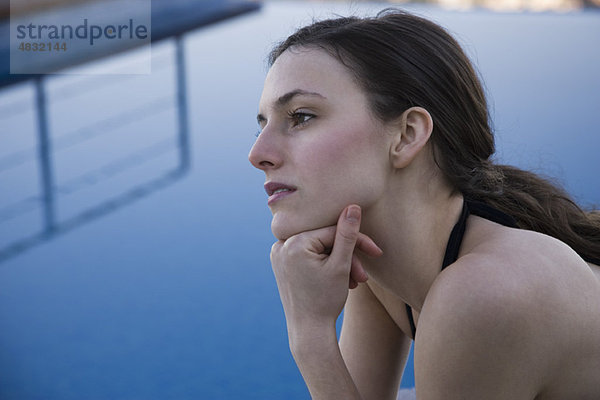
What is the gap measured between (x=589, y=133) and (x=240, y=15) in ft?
18.1

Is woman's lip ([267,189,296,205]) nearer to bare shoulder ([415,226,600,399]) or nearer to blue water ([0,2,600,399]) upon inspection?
bare shoulder ([415,226,600,399])

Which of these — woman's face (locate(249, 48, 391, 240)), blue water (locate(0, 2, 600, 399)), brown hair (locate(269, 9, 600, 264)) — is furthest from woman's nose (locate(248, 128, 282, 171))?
blue water (locate(0, 2, 600, 399))

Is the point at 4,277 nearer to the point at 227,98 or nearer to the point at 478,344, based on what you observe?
the point at 478,344

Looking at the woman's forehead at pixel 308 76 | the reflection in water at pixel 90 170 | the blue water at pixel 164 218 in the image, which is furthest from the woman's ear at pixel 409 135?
the reflection in water at pixel 90 170

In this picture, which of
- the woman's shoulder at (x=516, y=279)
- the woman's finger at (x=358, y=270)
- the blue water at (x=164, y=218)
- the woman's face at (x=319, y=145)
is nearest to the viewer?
the woman's shoulder at (x=516, y=279)

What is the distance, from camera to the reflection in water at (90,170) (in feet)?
13.9

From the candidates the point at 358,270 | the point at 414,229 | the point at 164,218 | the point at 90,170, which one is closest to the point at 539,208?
the point at 414,229

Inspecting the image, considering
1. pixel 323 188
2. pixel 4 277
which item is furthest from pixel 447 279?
pixel 4 277

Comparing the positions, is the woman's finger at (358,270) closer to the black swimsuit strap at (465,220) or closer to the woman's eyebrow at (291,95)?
the black swimsuit strap at (465,220)

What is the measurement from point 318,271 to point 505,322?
0.41 metres

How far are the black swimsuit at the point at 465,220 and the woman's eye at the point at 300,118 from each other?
0.39 metres

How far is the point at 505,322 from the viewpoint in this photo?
1.27 m

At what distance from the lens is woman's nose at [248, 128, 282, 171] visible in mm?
1469

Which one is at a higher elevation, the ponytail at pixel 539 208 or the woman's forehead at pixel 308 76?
the woman's forehead at pixel 308 76
